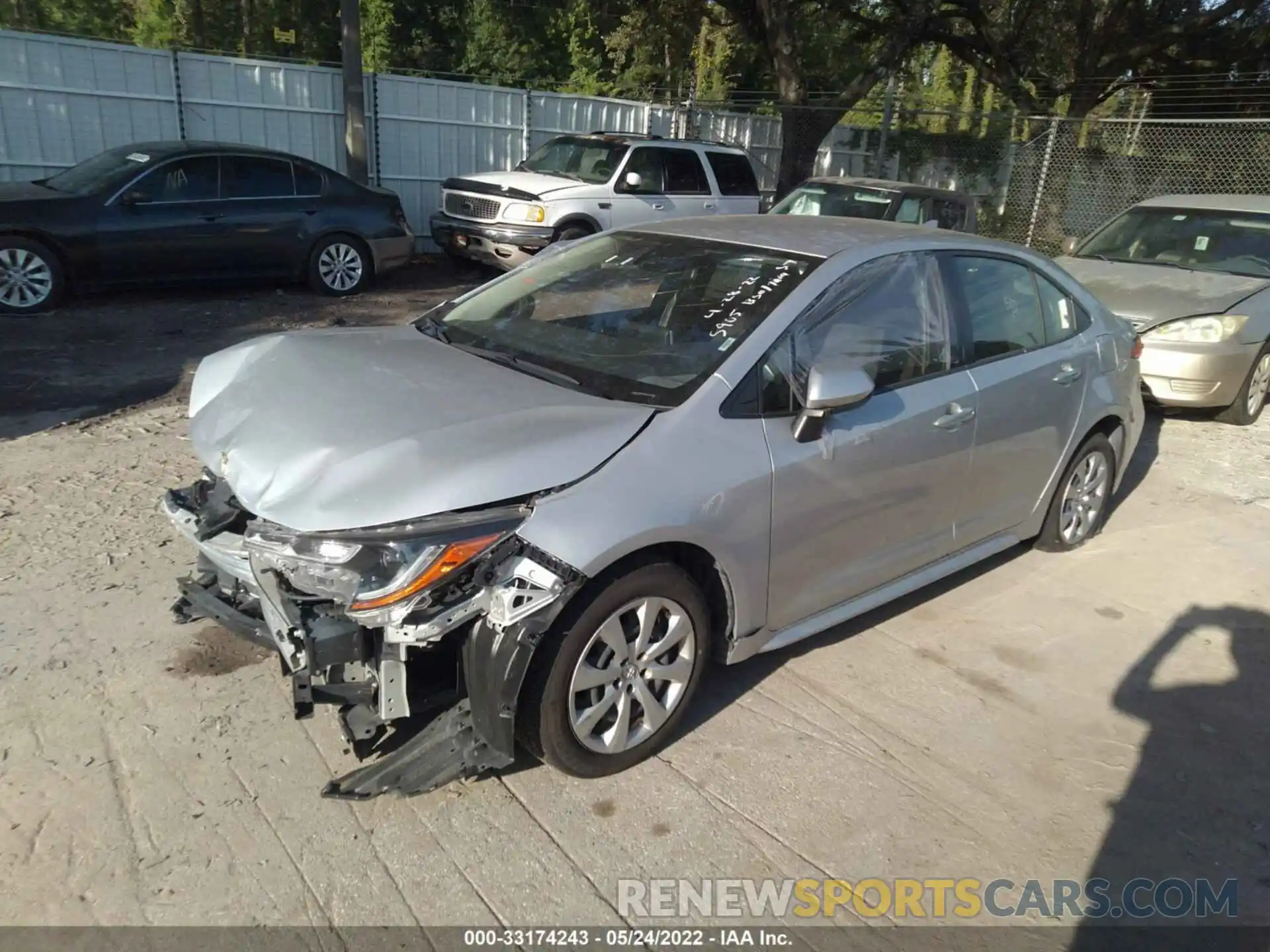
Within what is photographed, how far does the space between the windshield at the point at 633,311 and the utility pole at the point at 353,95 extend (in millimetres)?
9840

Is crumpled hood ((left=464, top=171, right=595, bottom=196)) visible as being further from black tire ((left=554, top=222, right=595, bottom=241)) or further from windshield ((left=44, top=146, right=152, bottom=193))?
windshield ((left=44, top=146, right=152, bottom=193))

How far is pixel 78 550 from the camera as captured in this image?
4.43 metres

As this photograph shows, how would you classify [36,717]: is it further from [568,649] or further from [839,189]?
[839,189]

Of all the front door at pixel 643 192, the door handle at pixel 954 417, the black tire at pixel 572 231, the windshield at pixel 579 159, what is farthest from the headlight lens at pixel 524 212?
the door handle at pixel 954 417

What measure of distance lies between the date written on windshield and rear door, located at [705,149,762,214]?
31.4ft

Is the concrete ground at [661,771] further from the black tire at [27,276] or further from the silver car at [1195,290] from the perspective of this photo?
the black tire at [27,276]

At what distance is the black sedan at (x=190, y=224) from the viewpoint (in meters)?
8.81

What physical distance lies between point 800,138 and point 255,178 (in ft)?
32.4

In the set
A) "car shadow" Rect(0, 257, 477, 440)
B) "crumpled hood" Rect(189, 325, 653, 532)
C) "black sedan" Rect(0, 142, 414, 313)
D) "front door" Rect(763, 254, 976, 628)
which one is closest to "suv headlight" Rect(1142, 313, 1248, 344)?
"front door" Rect(763, 254, 976, 628)

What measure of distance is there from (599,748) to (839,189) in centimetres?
917

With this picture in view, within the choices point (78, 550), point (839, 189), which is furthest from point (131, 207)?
point (839, 189)

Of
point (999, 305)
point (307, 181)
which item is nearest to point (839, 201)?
point (307, 181)

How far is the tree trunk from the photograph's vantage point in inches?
645

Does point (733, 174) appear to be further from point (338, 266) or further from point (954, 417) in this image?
point (954, 417)
